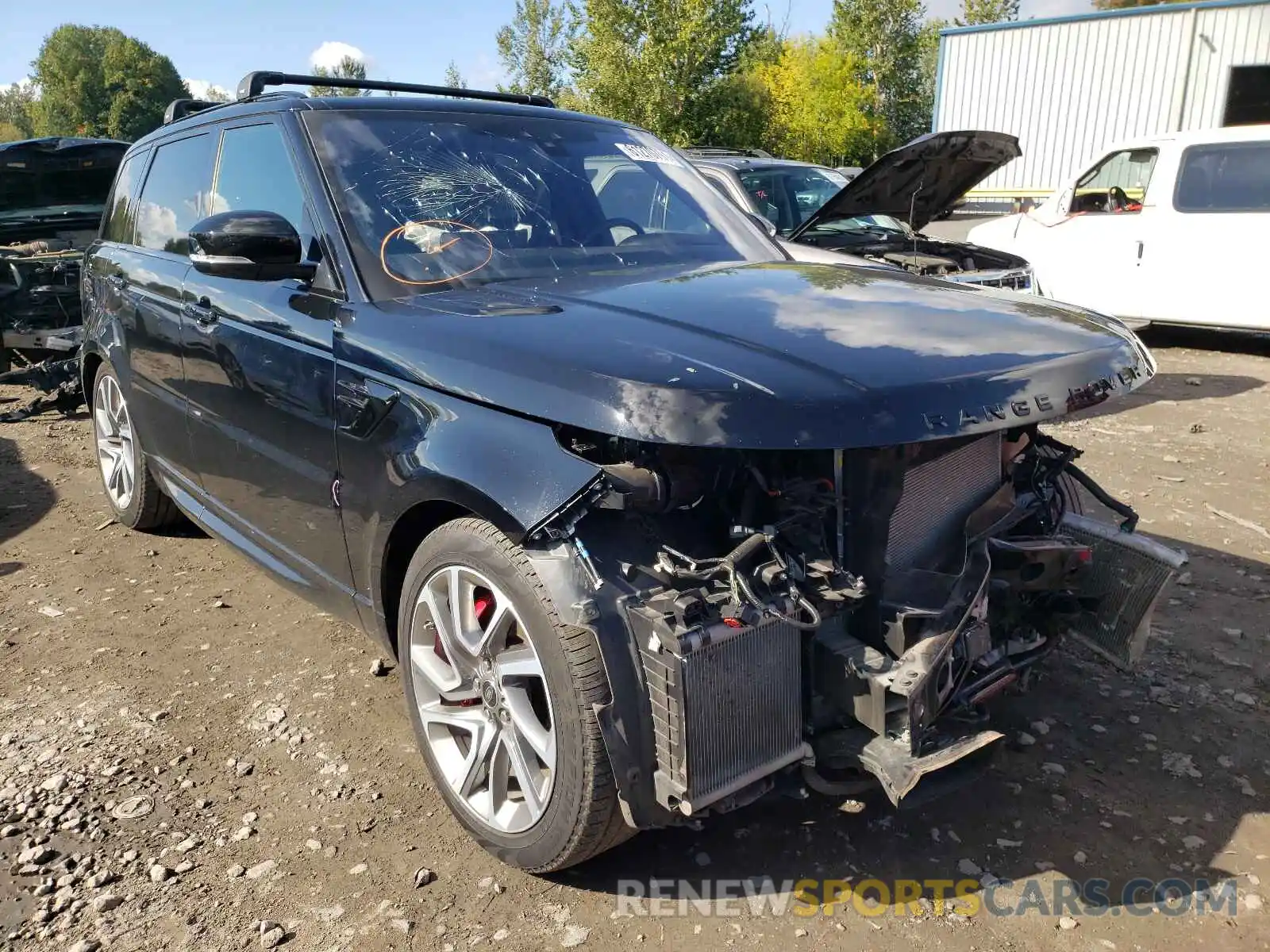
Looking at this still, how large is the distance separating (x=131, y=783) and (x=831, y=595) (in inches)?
87.3

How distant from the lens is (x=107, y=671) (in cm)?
363

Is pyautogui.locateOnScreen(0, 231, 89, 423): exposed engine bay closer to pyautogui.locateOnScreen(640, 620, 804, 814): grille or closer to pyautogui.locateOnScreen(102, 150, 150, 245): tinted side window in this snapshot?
pyautogui.locateOnScreen(102, 150, 150, 245): tinted side window

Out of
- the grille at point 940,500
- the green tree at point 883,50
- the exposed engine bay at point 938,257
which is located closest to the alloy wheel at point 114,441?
the grille at point 940,500

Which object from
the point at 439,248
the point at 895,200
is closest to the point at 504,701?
the point at 439,248

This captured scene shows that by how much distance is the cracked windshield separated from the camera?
9.63 feet

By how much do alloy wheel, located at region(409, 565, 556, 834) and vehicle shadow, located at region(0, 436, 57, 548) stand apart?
318cm

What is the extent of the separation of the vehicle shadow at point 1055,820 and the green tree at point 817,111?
35.1m

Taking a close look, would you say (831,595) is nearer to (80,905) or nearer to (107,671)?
(80,905)

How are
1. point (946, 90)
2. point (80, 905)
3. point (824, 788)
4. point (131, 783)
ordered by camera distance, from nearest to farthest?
point (824, 788), point (80, 905), point (131, 783), point (946, 90)

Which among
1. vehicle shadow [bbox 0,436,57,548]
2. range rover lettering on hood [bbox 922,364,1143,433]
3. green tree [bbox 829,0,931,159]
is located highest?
green tree [bbox 829,0,931,159]

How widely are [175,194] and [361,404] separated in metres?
2.18

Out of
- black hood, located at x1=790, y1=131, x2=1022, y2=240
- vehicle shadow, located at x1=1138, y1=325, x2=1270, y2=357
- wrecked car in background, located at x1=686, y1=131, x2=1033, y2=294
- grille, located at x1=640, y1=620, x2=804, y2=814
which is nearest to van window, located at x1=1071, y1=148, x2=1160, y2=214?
vehicle shadow, located at x1=1138, y1=325, x2=1270, y2=357

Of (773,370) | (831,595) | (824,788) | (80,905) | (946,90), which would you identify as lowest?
(80,905)

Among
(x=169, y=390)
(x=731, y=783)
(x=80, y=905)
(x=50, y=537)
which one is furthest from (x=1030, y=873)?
(x=50, y=537)
